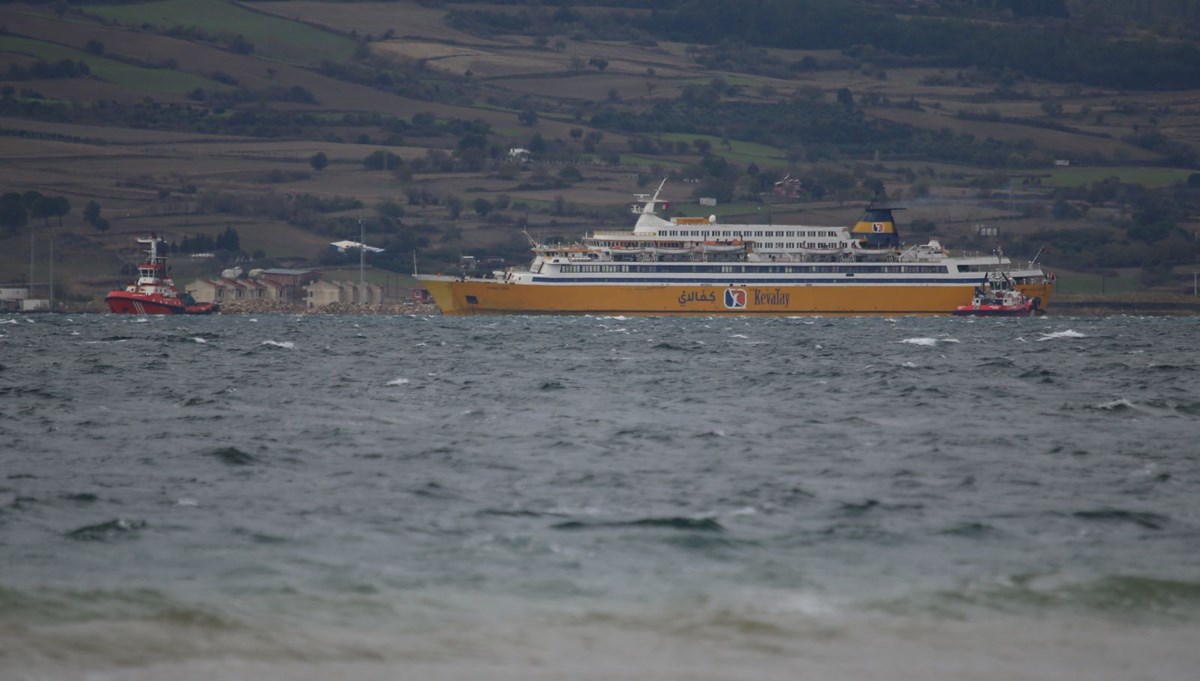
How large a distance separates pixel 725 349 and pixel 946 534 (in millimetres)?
42867

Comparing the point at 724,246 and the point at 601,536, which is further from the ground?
the point at 724,246

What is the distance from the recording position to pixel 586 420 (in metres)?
29.5

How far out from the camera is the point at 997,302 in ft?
407

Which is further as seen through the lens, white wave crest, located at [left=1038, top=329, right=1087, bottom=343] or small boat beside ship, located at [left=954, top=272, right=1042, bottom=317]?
small boat beside ship, located at [left=954, top=272, right=1042, bottom=317]

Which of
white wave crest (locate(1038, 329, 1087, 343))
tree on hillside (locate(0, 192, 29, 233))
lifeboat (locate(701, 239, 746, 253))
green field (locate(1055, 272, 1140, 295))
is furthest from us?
tree on hillside (locate(0, 192, 29, 233))

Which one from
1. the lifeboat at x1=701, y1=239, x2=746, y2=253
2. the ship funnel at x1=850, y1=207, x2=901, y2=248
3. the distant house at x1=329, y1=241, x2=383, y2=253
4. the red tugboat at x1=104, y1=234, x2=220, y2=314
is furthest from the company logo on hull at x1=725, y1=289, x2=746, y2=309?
the distant house at x1=329, y1=241, x2=383, y2=253

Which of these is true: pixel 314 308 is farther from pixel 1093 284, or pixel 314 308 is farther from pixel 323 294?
pixel 1093 284

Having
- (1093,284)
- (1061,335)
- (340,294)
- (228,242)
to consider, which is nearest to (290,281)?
(340,294)

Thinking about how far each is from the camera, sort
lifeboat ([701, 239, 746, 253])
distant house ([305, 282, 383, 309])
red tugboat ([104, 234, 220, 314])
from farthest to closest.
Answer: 1. distant house ([305, 282, 383, 309])
2. red tugboat ([104, 234, 220, 314])
3. lifeboat ([701, 239, 746, 253])

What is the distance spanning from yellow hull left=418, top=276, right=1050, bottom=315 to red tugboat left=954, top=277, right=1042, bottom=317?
0.95 metres

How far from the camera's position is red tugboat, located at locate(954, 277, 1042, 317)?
122625 millimetres

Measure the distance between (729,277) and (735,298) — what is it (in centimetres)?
181

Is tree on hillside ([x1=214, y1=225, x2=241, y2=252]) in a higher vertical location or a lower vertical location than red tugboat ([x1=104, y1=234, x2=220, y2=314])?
higher

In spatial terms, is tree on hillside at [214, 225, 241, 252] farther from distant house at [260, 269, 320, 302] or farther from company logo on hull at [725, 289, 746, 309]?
company logo on hull at [725, 289, 746, 309]
